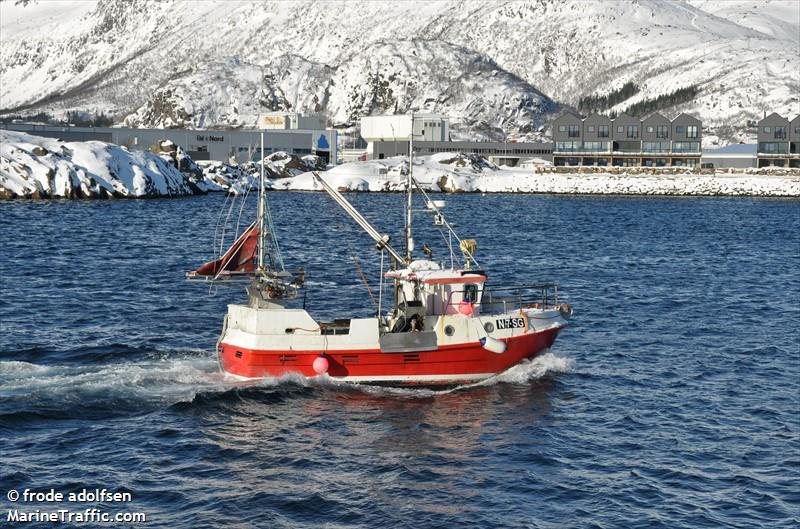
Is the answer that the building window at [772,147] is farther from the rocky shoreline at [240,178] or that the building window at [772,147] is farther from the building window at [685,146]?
Answer: the building window at [685,146]

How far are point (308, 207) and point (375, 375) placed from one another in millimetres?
106907

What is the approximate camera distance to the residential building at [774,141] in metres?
190

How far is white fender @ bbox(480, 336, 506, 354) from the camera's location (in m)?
40.4

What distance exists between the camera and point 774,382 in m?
42.5

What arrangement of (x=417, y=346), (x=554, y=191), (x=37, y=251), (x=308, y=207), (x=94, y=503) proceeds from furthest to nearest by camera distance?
(x=554, y=191) < (x=308, y=207) < (x=37, y=251) < (x=417, y=346) < (x=94, y=503)

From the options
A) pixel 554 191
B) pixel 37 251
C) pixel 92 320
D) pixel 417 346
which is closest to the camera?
pixel 417 346

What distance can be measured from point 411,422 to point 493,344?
584 cm

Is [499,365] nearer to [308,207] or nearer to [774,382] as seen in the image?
[774,382]

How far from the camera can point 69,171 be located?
14475 centimetres

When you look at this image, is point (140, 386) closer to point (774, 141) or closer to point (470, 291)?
point (470, 291)

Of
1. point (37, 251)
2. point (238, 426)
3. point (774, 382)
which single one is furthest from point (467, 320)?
point (37, 251)

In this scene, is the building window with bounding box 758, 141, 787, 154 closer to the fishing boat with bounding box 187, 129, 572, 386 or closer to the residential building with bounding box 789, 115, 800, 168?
the residential building with bounding box 789, 115, 800, 168

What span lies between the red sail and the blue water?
12.8 feet

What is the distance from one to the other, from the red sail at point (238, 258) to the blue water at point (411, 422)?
3916 mm
